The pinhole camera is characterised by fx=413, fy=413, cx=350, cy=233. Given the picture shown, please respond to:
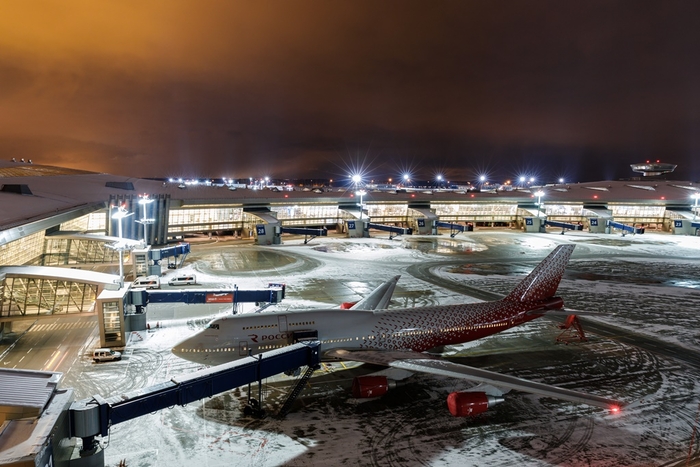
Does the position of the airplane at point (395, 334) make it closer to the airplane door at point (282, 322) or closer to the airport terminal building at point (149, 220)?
the airplane door at point (282, 322)

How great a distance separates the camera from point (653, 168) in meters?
183

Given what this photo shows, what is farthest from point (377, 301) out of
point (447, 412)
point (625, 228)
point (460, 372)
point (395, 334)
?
point (625, 228)

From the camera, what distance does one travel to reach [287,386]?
918 inches

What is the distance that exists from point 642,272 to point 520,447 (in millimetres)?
51001

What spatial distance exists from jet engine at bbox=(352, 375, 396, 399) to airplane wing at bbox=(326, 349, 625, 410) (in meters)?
0.91

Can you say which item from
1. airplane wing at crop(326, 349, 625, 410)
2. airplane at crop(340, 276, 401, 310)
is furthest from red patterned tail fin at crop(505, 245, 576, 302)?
airplane wing at crop(326, 349, 625, 410)

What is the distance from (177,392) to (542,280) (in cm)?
2352

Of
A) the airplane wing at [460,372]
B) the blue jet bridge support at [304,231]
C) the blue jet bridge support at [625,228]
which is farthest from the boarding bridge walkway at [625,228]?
the airplane wing at [460,372]

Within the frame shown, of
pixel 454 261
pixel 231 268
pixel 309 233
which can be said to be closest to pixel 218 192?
pixel 309 233

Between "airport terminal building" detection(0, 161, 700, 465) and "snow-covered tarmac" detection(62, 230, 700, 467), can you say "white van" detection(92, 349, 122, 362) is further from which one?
"airport terminal building" detection(0, 161, 700, 465)

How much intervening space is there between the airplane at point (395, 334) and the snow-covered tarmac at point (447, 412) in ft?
4.92

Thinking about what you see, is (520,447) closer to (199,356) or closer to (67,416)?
(199,356)

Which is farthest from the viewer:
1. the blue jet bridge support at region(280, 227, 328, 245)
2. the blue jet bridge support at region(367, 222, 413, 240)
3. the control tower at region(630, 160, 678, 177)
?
the control tower at region(630, 160, 678, 177)

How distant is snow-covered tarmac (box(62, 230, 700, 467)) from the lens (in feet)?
57.0
